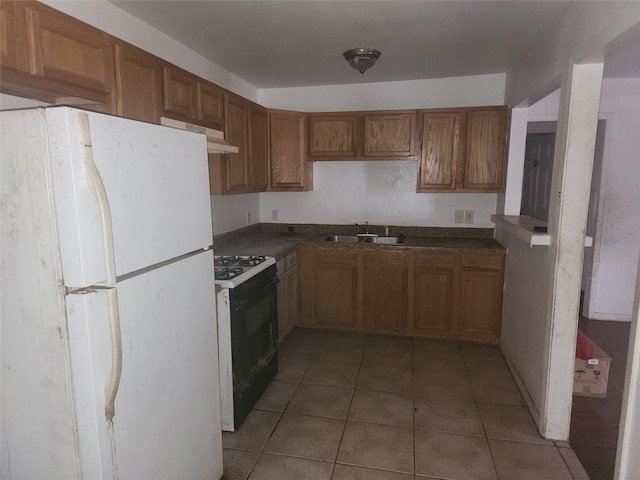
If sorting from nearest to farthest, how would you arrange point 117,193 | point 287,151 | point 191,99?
1. point 117,193
2. point 191,99
3. point 287,151

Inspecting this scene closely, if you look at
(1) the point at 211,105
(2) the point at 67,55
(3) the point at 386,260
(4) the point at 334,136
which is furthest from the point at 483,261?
(2) the point at 67,55

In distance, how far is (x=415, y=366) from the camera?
125 inches

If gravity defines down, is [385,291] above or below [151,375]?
below

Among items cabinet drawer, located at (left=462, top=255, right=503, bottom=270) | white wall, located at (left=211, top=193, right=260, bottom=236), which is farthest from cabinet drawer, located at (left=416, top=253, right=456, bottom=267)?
white wall, located at (left=211, top=193, right=260, bottom=236)

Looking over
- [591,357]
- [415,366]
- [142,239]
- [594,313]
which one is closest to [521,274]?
[591,357]

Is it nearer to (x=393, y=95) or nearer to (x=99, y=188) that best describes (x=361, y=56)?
(x=393, y=95)

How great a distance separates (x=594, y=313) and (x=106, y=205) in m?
4.68

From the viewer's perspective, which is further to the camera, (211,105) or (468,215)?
(468,215)

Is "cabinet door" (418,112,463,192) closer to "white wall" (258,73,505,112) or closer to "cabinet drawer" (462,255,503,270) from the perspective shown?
"white wall" (258,73,505,112)

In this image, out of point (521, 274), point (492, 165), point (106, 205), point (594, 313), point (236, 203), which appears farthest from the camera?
point (594, 313)

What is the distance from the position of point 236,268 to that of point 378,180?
2.08m

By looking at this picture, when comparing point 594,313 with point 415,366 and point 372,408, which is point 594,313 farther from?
point 372,408

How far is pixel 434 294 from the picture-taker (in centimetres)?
358

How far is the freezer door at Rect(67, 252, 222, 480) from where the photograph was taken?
1193mm
